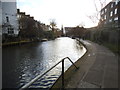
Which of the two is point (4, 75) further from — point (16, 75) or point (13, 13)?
point (13, 13)

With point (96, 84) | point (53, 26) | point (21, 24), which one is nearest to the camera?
point (96, 84)

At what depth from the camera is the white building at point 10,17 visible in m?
25.9

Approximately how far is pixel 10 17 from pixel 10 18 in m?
0.28

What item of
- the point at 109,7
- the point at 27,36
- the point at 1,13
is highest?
the point at 109,7

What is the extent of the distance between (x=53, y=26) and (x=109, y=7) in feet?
98.9

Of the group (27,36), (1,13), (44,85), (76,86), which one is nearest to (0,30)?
(1,13)

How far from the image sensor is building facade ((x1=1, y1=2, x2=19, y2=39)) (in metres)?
26.0

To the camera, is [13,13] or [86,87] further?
[13,13]

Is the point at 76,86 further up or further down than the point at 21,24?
further down

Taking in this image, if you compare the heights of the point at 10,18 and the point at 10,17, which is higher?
the point at 10,17

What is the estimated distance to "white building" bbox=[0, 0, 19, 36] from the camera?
25.9m

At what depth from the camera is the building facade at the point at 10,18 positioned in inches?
1022

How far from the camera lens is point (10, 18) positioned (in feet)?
91.6

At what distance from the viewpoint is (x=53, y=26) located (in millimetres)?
58438
